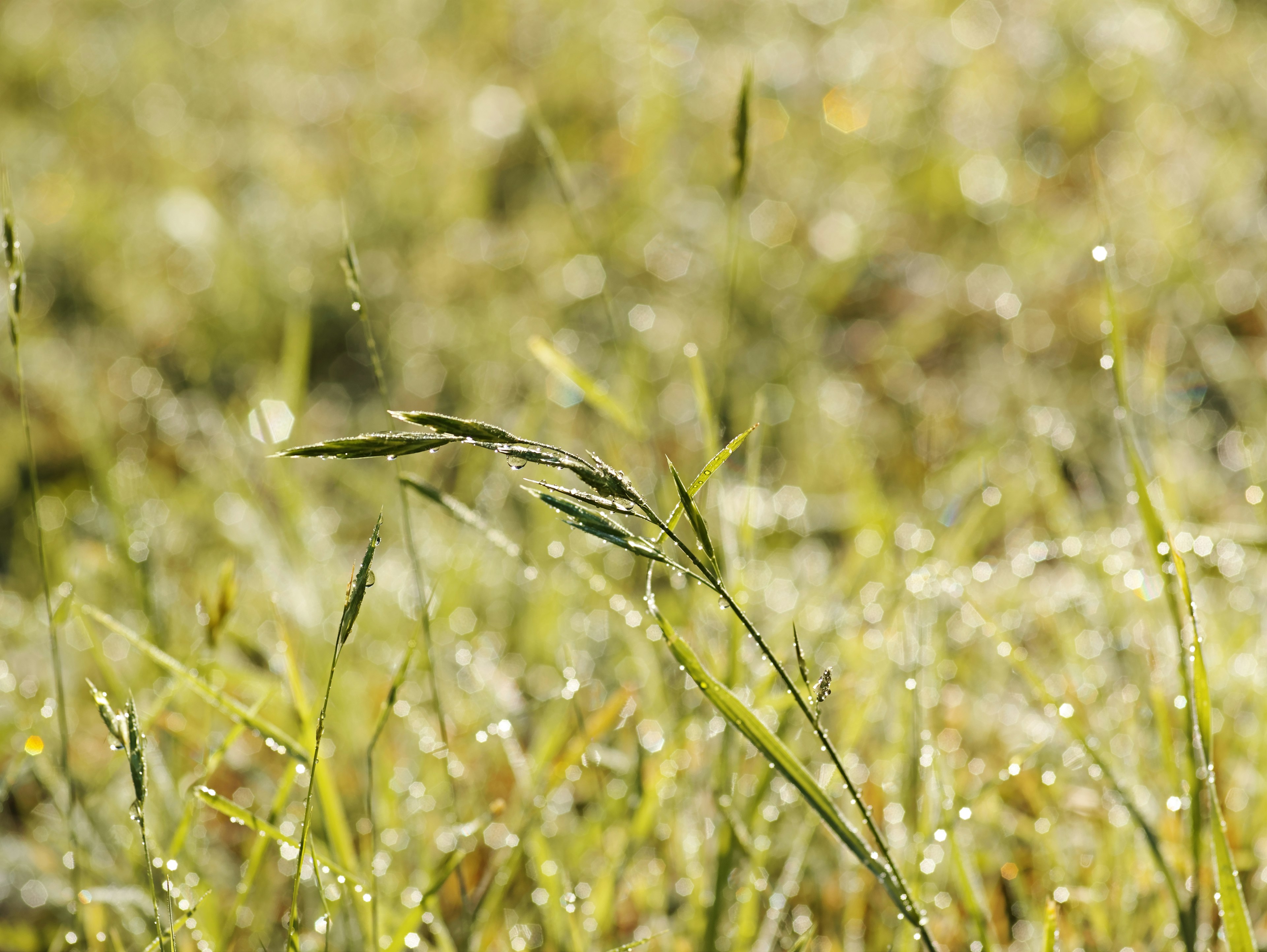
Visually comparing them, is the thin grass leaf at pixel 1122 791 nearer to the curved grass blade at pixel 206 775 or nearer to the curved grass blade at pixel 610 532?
the curved grass blade at pixel 610 532

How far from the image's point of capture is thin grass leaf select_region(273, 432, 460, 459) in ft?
1.83

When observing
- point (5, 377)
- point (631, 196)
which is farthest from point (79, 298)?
point (631, 196)

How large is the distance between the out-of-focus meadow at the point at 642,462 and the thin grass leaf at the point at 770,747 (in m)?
0.07

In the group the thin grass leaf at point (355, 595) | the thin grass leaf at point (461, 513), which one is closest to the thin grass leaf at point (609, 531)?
the thin grass leaf at point (355, 595)

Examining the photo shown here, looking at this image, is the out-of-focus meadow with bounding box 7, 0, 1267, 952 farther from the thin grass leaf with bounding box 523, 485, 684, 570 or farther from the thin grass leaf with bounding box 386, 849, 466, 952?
the thin grass leaf with bounding box 523, 485, 684, 570

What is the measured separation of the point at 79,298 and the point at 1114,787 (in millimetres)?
2552

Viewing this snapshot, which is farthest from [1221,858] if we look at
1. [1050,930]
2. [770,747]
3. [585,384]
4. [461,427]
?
[585,384]

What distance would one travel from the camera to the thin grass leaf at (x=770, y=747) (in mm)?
646

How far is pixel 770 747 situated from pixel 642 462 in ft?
3.78

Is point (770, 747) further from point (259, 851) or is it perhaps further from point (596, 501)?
point (259, 851)

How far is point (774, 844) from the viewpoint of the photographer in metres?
1.11

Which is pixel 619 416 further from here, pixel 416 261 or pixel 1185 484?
pixel 416 261

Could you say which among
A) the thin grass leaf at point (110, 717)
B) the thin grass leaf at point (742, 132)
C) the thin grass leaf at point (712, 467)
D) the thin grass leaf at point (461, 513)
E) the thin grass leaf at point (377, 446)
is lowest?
the thin grass leaf at point (110, 717)

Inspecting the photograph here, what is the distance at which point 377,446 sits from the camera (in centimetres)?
58
